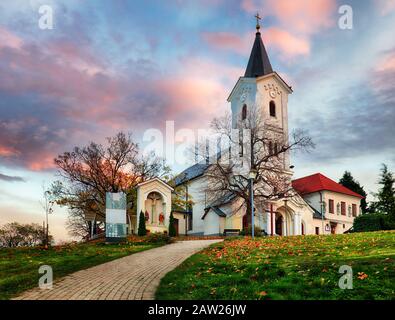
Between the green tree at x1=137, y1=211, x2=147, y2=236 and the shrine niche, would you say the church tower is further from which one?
the green tree at x1=137, y1=211, x2=147, y2=236

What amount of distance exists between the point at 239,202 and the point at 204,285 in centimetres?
3584

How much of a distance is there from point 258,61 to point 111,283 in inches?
1761

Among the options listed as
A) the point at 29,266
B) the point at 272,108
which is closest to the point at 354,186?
the point at 272,108

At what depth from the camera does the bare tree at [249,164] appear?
38.5 meters

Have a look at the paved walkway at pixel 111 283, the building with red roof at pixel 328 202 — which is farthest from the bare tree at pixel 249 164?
the paved walkway at pixel 111 283

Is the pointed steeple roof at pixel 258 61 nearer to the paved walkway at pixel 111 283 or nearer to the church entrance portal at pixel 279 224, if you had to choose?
the church entrance portal at pixel 279 224

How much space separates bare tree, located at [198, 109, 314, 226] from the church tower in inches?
238

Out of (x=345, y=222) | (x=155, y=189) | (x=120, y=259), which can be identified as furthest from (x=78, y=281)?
(x=345, y=222)

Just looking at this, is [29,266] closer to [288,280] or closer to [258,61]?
[288,280]

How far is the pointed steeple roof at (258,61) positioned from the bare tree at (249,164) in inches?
375

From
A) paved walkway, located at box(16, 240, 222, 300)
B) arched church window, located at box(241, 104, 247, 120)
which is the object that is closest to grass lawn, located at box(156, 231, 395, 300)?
paved walkway, located at box(16, 240, 222, 300)

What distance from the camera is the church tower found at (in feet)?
162

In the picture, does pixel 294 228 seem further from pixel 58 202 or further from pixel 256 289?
pixel 256 289
